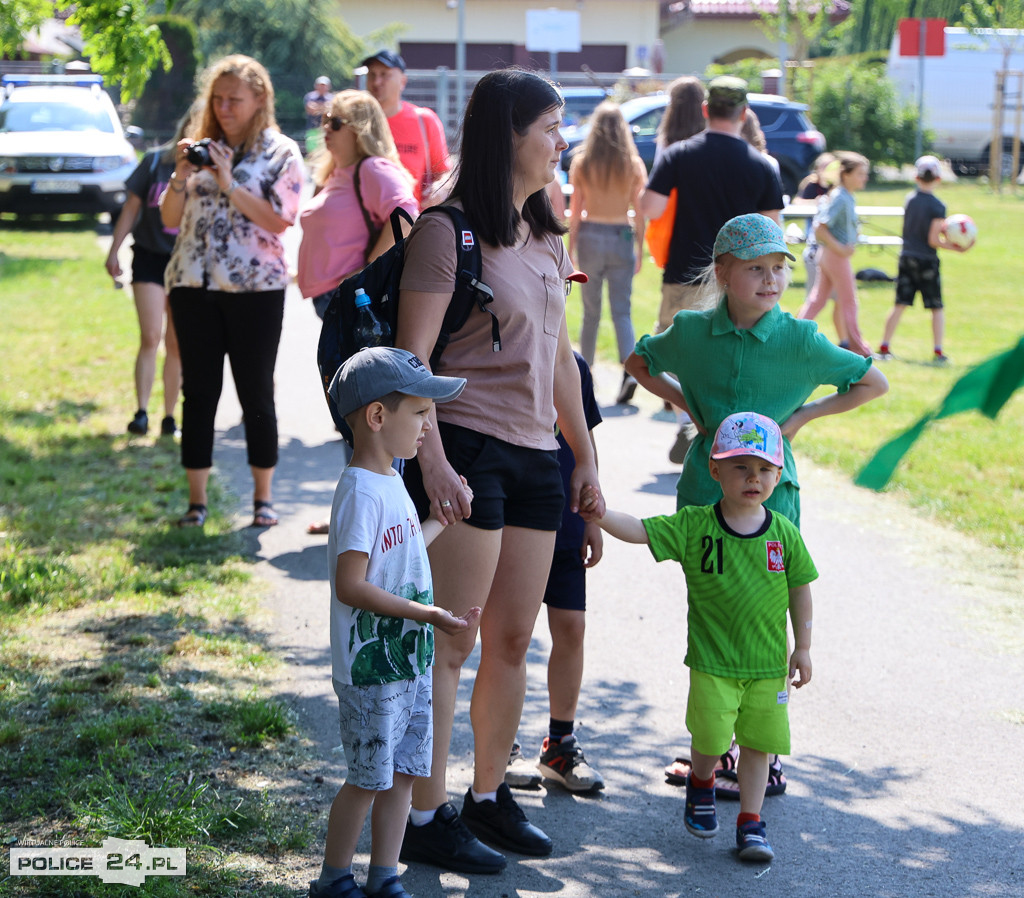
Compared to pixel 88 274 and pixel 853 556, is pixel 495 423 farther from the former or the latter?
pixel 88 274

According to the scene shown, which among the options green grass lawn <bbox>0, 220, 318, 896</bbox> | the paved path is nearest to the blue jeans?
the paved path

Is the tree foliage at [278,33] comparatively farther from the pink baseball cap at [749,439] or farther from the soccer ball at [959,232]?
the pink baseball cap at [749,439]

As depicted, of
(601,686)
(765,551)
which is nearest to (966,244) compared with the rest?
(601,686)

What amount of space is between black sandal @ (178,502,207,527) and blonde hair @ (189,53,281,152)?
1.87 metres

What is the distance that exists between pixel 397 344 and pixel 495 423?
0.34 meters

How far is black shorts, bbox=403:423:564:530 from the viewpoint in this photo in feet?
10.7

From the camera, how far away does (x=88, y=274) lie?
16.0 m

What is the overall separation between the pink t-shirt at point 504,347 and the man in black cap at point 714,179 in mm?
3587

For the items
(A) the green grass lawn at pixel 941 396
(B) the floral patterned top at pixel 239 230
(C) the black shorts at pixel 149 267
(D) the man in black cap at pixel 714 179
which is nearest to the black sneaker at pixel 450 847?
(A) the green grass lawn at pixel 941 396

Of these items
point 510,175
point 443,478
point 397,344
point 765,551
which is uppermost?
point 510,175

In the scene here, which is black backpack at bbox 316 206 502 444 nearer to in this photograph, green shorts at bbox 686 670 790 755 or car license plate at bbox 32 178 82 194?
green shorts at bbox 686 670 790 755

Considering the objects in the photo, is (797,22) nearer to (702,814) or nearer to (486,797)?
(702,814)

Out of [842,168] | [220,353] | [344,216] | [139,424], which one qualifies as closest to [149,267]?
[139,424]

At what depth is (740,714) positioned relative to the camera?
11.7ft
